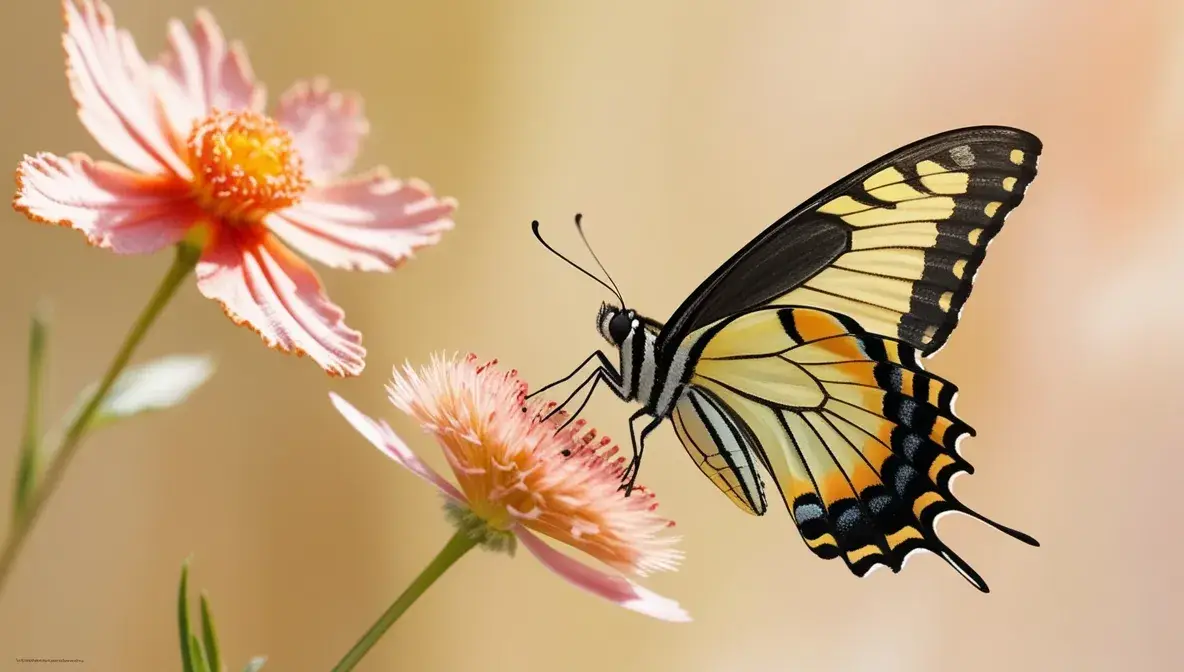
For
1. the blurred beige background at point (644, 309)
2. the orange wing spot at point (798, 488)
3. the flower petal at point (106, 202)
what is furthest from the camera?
the blurred beige background at point (644, 309)

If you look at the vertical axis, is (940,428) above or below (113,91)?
above

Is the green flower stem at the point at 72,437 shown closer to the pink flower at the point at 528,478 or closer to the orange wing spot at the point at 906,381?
the pink flower at the point at 528,478

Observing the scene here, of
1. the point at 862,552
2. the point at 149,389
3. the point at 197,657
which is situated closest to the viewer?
the point at 197,657

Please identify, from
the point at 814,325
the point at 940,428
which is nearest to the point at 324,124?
the point at 814,325

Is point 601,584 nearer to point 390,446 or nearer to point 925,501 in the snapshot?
point 390,446

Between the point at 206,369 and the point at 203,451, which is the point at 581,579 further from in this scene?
the point at 203,451

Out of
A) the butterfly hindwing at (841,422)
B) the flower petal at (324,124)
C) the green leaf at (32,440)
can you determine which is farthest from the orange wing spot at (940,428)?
the green leaf at (32,440)
